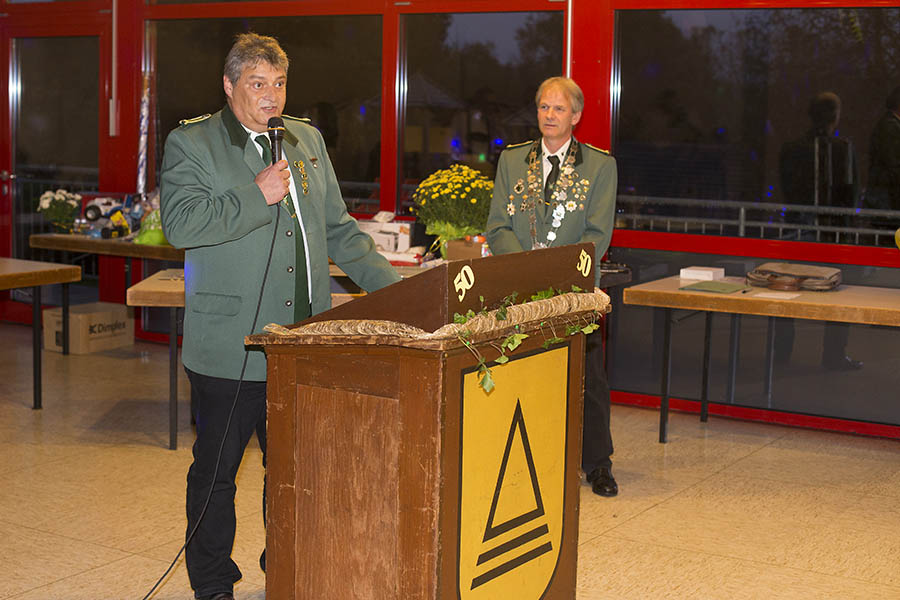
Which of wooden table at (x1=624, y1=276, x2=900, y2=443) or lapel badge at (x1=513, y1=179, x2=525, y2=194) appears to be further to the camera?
wooden table at (x1=624, y1=276, x2=900, y2=443)

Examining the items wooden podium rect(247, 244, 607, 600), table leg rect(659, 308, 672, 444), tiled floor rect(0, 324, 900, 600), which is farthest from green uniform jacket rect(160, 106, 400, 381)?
table leg rect(659, 308, 672, 444)

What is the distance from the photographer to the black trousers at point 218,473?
3.14 m

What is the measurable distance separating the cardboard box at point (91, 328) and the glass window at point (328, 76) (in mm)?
1510

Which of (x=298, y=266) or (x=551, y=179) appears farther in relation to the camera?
(x=551, y=179)

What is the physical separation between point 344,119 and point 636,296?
2.73 m

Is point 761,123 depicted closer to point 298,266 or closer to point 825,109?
point 825,109

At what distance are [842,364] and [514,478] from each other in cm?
373

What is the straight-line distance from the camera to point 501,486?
101 inches

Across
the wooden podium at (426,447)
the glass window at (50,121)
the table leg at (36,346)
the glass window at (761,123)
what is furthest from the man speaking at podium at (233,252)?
the glass window at (50,121)

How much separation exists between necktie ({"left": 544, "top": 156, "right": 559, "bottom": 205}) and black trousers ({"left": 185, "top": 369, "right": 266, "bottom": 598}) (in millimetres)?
1725

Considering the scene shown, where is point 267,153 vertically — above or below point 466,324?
above

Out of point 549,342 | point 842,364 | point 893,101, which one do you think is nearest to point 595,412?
point 842,364

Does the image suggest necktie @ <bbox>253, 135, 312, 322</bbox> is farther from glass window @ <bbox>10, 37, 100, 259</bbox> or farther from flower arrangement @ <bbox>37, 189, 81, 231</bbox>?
glass window @ <bbox>10, 37, 100, 259</bbox>

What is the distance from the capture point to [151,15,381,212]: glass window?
23.2 feet
